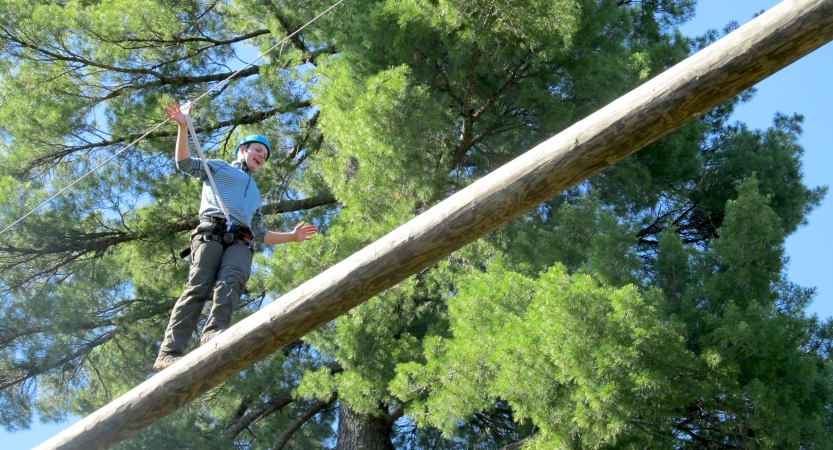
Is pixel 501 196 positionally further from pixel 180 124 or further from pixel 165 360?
pixel 165 360

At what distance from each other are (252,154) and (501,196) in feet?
7.17

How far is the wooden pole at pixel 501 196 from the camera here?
3.40m

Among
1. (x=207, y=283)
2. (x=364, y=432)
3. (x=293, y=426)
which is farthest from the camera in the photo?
(x=293, y=426)

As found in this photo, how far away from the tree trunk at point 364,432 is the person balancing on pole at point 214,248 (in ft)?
15.6

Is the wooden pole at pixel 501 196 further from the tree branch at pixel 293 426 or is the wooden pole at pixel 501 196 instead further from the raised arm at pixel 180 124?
→ the tree branch at pixel 293 426

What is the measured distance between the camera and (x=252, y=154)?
5387 millimetres

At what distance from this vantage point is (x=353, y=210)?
27.6ft

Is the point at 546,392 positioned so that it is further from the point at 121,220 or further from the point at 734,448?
the point at 121,220

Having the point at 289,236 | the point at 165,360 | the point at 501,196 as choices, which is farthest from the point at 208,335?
the point at 501,196

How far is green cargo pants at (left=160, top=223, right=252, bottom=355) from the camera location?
15.7 feet

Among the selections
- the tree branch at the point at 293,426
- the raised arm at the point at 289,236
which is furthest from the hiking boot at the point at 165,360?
the tree branch at the point at 293,426

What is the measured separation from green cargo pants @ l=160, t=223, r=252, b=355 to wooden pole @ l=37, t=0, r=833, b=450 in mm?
631

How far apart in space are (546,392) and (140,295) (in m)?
5.46

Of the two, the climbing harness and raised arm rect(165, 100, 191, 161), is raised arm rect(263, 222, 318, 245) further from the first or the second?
raised arm rect(165, 100, 191, 161)
